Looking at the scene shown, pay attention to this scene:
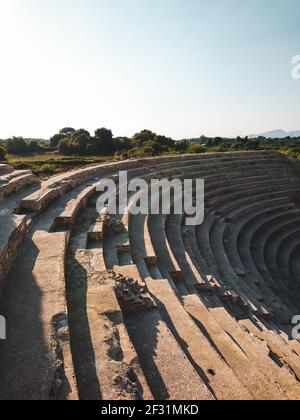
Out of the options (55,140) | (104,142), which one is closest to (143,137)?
(104,142)

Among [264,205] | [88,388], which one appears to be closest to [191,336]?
[88,388]

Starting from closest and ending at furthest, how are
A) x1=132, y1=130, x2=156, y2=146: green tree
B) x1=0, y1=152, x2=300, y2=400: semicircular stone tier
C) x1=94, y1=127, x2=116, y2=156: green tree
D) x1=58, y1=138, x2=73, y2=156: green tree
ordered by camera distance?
x1=0, y1=152, x2=300, y2=400: semicircular stone tier
x1=58, y1=138, x2=73, y2=156: green tree
x1=94, y1=127, x2=116, y2=156: green tree
x1=132, y1=130, x2=156, y2=146: green tree

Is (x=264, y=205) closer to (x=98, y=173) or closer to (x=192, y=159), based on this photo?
(x=192, y=159)

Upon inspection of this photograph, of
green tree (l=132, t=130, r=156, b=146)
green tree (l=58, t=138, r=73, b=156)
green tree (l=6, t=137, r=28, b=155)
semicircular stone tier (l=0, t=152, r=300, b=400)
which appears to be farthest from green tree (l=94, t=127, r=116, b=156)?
semicircular stone tier (l=0, t=152, r=300, b=400)

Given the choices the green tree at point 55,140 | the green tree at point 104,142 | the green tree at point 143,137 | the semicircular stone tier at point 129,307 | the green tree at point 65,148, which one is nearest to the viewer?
the semicircular stone tier at point 129,307

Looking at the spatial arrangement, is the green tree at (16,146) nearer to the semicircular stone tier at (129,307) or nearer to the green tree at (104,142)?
the green tree at (104,142)

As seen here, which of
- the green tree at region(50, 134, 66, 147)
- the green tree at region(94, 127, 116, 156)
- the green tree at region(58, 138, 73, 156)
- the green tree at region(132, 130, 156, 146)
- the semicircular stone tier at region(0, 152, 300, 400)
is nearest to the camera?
the semicircular stone tier at region(0, 152, 300, 400)

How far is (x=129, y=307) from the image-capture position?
4.70 m

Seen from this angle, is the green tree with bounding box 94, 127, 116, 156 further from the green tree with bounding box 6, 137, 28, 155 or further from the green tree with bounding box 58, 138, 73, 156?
the green tree with bounding box 6, 137, 28, 155

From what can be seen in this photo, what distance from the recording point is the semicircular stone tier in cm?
313

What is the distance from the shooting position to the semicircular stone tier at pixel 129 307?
3.13 m

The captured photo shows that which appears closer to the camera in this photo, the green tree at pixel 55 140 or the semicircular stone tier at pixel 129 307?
the semicircular stone tier at pixel 129 307

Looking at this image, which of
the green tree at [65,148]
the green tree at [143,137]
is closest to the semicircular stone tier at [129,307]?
the green tree at [65,148]

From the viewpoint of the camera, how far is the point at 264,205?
15984mm
